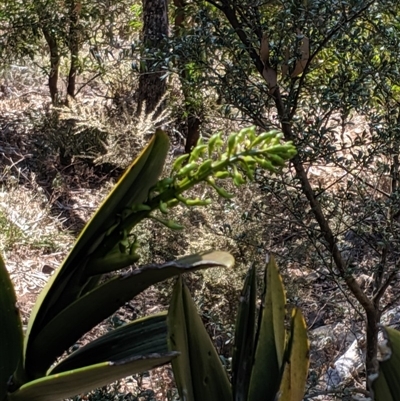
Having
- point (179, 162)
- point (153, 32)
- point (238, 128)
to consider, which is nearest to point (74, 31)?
point (153, 32)

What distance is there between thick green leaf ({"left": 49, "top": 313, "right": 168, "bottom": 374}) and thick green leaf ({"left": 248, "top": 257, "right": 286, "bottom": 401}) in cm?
15

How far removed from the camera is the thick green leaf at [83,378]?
81 centimetres

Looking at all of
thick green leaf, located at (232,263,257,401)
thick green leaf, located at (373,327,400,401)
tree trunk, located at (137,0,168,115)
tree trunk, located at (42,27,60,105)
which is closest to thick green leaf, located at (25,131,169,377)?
thick green leaf, located at (232,263,257,401)

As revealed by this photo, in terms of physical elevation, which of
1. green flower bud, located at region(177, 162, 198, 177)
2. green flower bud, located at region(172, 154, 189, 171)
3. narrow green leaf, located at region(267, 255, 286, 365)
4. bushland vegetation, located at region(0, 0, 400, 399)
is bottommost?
narrow green leaf, located at region(267, 255, 286, 365)

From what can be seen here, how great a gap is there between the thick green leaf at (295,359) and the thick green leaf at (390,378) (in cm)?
11

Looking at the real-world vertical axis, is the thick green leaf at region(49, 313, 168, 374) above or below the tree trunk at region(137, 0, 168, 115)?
below

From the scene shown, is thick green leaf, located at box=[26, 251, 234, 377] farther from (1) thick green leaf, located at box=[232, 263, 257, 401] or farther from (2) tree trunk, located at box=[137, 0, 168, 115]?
(2) tree trunk, located at box=[137, 0, 168, 115]

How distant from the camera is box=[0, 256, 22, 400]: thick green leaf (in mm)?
930

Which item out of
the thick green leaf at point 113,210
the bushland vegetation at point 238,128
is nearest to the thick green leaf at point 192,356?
the thick green leaf at point 113,210

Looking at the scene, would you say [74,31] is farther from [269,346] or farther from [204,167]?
[204,167]

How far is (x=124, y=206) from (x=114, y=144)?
399 centimetres

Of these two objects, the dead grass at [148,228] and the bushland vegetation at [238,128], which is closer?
the bushland vegetation at [238,128]

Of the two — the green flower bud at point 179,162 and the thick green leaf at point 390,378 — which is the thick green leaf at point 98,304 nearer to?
the green flower bud at point 179,162

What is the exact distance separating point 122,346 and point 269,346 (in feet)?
0.77
